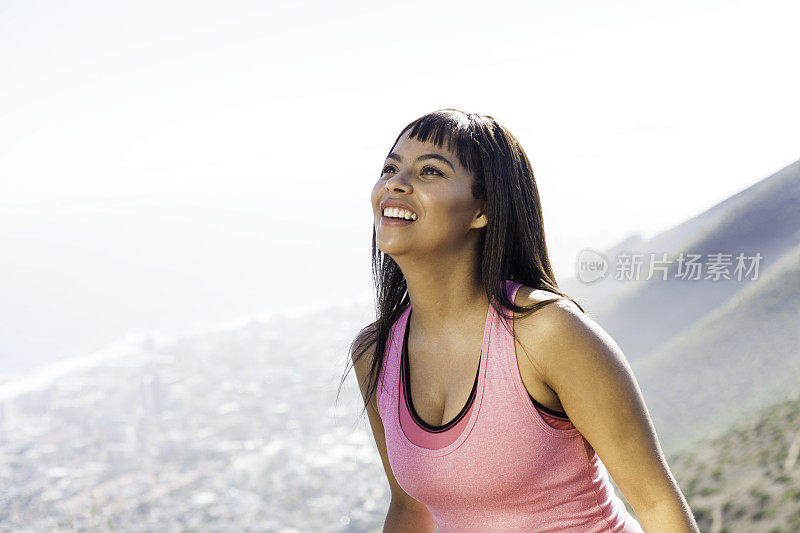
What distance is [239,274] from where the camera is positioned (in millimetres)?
15539

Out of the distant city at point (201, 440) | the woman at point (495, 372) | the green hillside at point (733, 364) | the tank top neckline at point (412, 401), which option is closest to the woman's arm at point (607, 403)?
the woman at point (495, 372)

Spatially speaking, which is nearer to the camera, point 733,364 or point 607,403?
point 607,403

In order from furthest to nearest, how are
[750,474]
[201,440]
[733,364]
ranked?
[201,440]
[733,364]
[750,474]

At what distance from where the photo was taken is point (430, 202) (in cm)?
112

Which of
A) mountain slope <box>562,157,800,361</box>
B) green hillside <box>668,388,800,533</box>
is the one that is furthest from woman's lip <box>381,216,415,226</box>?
mountain slope <box>562,157,800,361</box>

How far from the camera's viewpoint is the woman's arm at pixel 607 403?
1.00 metres

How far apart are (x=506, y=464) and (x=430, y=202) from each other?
0.43 meters

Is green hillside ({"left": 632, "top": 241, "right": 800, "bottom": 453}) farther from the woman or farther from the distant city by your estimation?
the distant city

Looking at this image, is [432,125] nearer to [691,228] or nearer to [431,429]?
[431,429]

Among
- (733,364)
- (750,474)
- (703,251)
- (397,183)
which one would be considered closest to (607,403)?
(397,183)

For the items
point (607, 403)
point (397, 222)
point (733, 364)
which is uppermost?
point (397, 222)

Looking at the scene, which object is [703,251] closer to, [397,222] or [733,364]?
[733,364]

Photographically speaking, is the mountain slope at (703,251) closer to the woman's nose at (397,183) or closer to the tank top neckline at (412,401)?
the tank top neckline at (412,401)

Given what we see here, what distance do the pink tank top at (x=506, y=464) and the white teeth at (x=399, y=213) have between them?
0.20m
